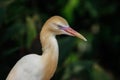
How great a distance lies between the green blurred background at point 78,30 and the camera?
2.63 meters

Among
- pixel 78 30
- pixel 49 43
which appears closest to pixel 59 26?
pixel 49 43

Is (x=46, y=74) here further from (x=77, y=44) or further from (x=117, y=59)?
(x=117, y=59)

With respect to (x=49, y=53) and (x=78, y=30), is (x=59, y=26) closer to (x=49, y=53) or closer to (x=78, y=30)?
(x=49, y=53)

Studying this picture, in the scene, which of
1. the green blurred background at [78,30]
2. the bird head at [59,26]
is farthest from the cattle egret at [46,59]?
the green blurred background at [78,30]

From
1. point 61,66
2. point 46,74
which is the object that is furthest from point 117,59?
point 46,74

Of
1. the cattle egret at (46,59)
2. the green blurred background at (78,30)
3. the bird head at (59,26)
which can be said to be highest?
the bird head at (59,26)

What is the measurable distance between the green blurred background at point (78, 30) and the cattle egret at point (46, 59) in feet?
2.76

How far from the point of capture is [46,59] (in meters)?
1.50

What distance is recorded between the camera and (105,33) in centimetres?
405

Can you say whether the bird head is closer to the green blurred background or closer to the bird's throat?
the bird's throat

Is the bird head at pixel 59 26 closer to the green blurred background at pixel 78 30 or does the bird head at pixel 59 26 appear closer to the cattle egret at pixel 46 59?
the cattle egret at pixel 46 59

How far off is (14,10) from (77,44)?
102 centimetres

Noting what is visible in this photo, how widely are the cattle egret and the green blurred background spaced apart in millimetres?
840

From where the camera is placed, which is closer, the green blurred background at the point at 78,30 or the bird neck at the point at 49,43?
the bird neck at the point at 49,43
